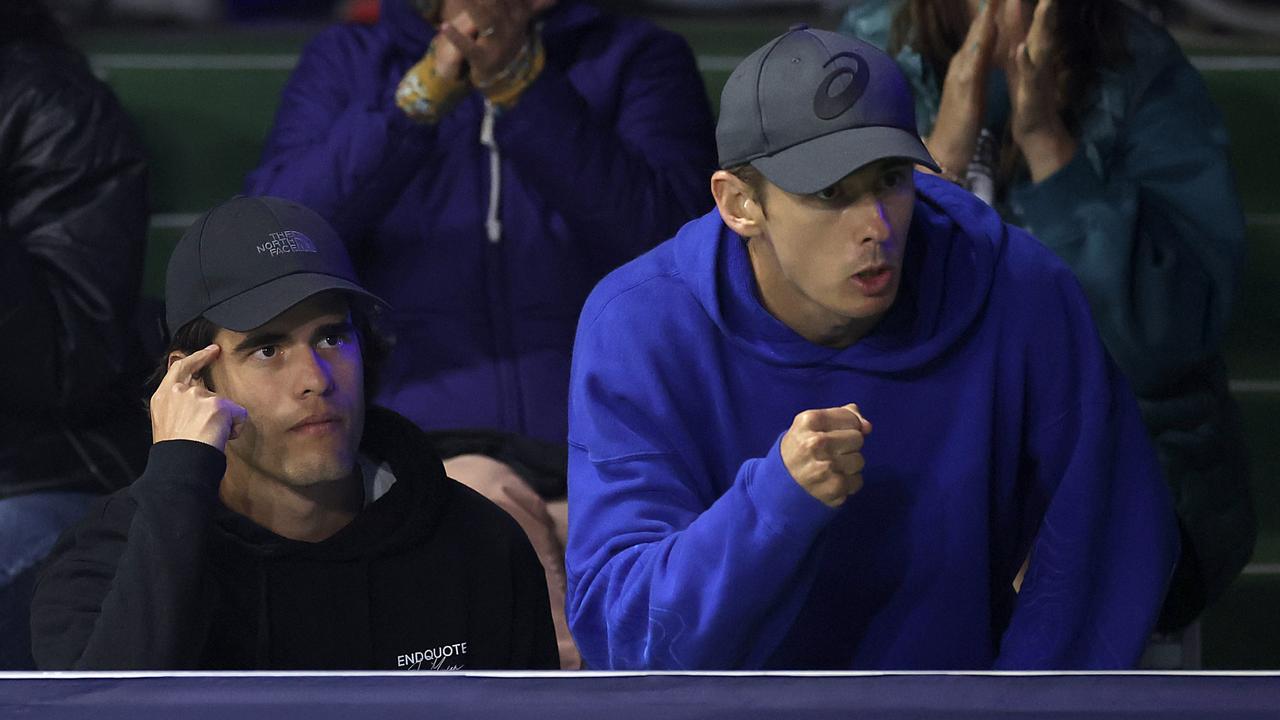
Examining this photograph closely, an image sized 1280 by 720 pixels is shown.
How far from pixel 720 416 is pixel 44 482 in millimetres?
1149

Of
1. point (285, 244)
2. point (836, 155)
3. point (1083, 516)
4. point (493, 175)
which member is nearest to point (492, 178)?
point (493, 175)

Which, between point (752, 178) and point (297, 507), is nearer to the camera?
point (752, 178)

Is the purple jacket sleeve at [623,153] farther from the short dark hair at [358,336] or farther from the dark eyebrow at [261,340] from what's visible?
the dark eyebrow at [261,340]

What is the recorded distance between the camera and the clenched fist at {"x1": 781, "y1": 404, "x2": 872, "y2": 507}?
1.47 m

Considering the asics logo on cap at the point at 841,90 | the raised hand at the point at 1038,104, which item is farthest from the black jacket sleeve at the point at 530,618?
the raised hand at the point at 1038,104

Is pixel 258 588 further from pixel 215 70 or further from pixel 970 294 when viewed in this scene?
pixel 215 70

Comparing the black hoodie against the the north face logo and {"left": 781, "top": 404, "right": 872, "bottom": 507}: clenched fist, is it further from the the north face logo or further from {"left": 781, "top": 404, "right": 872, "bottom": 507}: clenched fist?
{"left": 781, "top": 404, "right": 872, "bottom": 507}: clenched fist

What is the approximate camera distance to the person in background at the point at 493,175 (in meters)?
2.41

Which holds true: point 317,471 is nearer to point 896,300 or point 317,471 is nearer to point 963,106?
point 896,300

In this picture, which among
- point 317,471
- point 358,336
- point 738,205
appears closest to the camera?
point 738,205

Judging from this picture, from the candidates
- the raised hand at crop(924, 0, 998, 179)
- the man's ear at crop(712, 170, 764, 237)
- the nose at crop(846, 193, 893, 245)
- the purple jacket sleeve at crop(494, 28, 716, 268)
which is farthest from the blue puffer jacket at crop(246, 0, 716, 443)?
the nose at crop(846, 193, 893, 245)

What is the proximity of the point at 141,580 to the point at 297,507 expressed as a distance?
256mm

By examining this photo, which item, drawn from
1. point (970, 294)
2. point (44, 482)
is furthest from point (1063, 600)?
point (44, 482)

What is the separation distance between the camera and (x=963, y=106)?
2.43 metres
